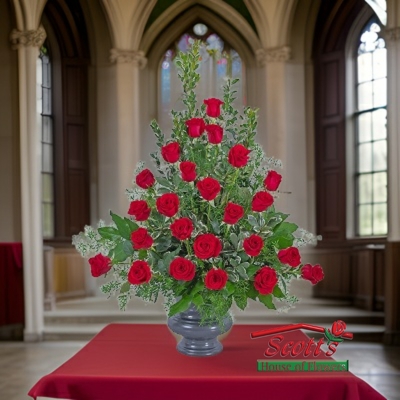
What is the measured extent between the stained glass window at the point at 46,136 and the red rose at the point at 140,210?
7998mm

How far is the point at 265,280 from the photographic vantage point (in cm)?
205

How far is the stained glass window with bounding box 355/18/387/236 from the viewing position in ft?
30.1

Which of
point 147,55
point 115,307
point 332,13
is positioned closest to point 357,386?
point 115,307

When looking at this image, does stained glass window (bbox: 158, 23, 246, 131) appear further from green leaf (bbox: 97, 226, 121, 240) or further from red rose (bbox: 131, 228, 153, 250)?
red rose (bbox: 131, 228, 153, 250)

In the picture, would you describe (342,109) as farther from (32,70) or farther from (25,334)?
(25,334)

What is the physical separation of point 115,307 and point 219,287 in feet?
23.3

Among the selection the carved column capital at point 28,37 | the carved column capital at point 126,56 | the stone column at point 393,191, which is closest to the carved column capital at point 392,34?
the stone column at point 393,191

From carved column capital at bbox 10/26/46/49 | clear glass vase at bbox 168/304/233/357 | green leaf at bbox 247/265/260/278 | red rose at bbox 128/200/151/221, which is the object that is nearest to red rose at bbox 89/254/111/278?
red rose at bbox 128/200/151/221

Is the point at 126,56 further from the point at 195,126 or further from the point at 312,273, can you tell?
the point at 312,273

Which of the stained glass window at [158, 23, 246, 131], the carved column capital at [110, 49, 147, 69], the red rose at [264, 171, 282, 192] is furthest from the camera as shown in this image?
the stained glass window at [158, 23, 246, 131]

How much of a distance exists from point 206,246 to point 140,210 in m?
0.29

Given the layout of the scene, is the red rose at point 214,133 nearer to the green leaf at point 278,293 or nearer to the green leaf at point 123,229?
the green leaf at point 123,229

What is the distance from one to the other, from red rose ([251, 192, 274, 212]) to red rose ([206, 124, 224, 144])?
252 mm

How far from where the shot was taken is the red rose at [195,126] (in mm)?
2117
